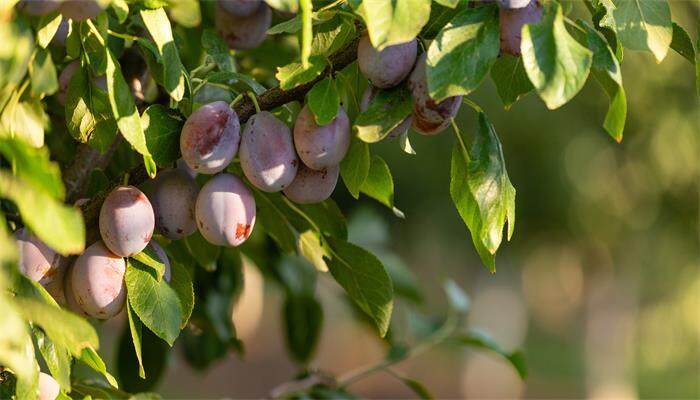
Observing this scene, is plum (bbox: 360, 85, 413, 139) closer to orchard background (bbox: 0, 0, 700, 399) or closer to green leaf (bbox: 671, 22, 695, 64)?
orchard background (bbox: 0, 0, 700, 399)

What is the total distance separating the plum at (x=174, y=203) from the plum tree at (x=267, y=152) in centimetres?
6

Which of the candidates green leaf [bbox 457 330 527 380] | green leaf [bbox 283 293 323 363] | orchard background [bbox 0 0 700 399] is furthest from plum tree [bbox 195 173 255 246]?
green leaf [bbox 283 293 323 363]

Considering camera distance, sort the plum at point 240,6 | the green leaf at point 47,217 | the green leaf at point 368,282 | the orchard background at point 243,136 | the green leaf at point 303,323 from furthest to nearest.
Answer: the green leaf at point 303,323 < the plum at point 240,6 < the green leaf at point 368,282 < the orchard background at point 243,136 < the green leaf at point 47,217

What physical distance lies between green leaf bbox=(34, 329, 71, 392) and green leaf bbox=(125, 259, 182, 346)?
0.22 feet

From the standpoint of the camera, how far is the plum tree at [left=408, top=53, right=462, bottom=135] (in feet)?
1.87

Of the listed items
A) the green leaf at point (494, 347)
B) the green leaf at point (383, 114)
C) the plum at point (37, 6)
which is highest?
the plum at point (37, 6)

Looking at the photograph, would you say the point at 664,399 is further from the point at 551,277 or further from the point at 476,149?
the point at 476,149

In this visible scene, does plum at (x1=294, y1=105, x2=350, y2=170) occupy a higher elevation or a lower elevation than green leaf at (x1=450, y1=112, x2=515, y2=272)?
higher

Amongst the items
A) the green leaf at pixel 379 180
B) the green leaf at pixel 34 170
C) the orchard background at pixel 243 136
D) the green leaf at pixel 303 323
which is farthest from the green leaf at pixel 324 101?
the green leaf at pixel 303 323

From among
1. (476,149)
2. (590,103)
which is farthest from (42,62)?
(590,103)

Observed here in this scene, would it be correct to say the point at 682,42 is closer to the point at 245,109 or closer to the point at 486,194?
the point at 486,194

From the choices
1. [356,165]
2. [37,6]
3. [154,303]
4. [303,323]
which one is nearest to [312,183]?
[356,165]

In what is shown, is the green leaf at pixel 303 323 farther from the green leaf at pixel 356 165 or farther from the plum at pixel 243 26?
the green leaf at pixel 356 165

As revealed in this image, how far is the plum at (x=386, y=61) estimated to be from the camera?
57cm
